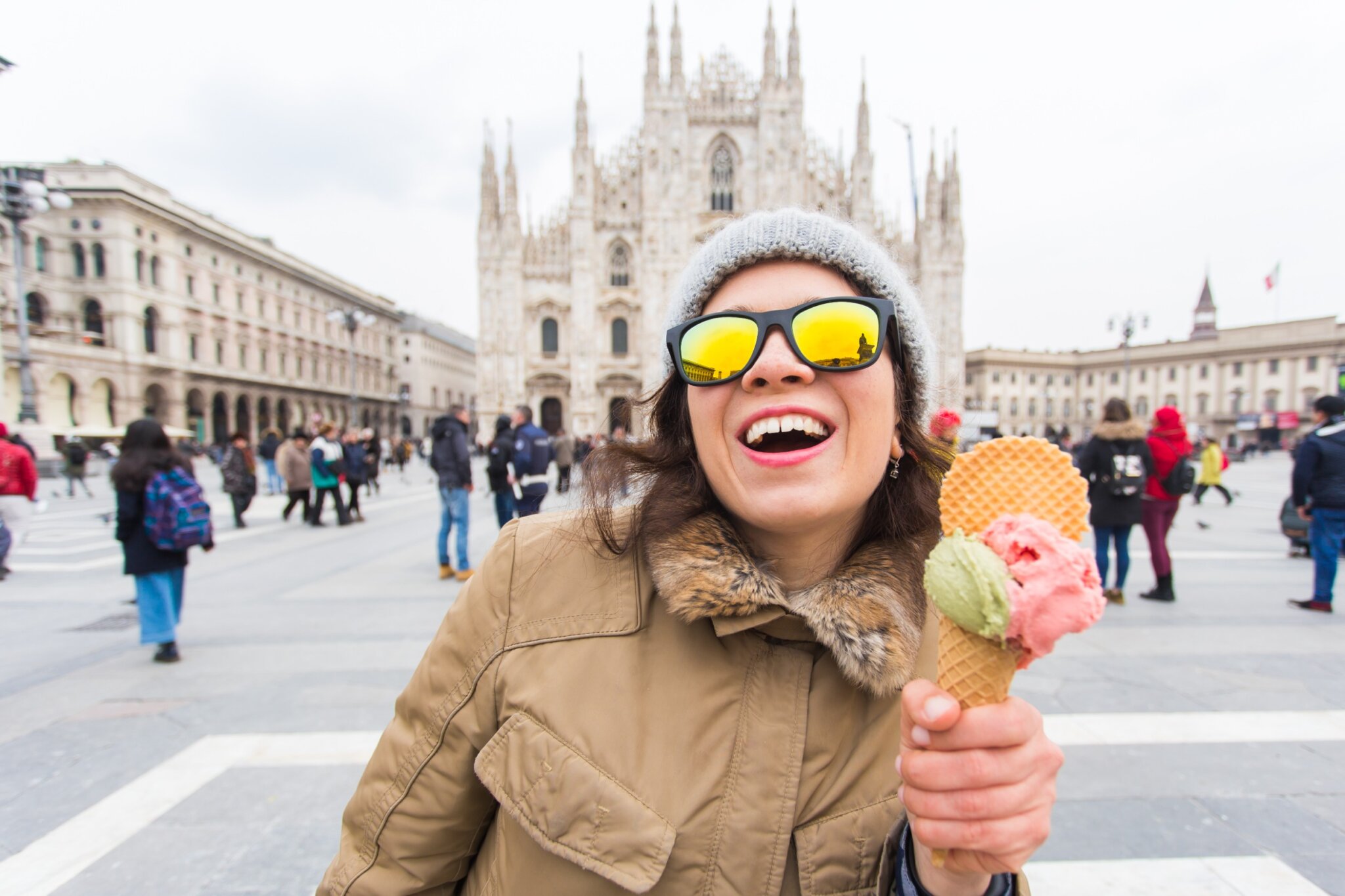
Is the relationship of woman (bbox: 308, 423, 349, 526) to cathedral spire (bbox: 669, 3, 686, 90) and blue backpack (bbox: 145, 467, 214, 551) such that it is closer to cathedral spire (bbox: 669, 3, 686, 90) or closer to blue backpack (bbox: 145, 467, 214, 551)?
blue backpack (bbox: 145, 467, 214, 551)

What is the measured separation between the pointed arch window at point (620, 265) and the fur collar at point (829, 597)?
32.5m

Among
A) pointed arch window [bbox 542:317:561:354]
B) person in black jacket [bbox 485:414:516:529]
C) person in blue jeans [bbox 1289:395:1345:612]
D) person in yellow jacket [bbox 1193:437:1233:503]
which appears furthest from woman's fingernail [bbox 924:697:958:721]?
pointed arch window [bbox 542:317:561:354]

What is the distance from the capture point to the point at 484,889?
37.2 inches

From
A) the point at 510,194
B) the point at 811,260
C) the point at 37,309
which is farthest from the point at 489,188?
the point at 811,260

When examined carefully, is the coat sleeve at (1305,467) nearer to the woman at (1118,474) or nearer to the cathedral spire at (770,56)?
the woman at (1118,474)

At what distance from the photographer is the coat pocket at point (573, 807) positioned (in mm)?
819

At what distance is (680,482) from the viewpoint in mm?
1160

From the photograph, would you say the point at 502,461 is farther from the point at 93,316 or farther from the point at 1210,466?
the point at 93,316

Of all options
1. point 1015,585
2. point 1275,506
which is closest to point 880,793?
point 1015,585

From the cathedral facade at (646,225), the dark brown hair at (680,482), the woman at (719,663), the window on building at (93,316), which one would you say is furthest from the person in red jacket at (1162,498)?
the window on building at (93,316)

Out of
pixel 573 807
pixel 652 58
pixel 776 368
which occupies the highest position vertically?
pixel 652 58

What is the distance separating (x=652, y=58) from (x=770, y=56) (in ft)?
17.8

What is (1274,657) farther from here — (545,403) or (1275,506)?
(545,403)

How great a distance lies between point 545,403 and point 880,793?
32.7 metres
